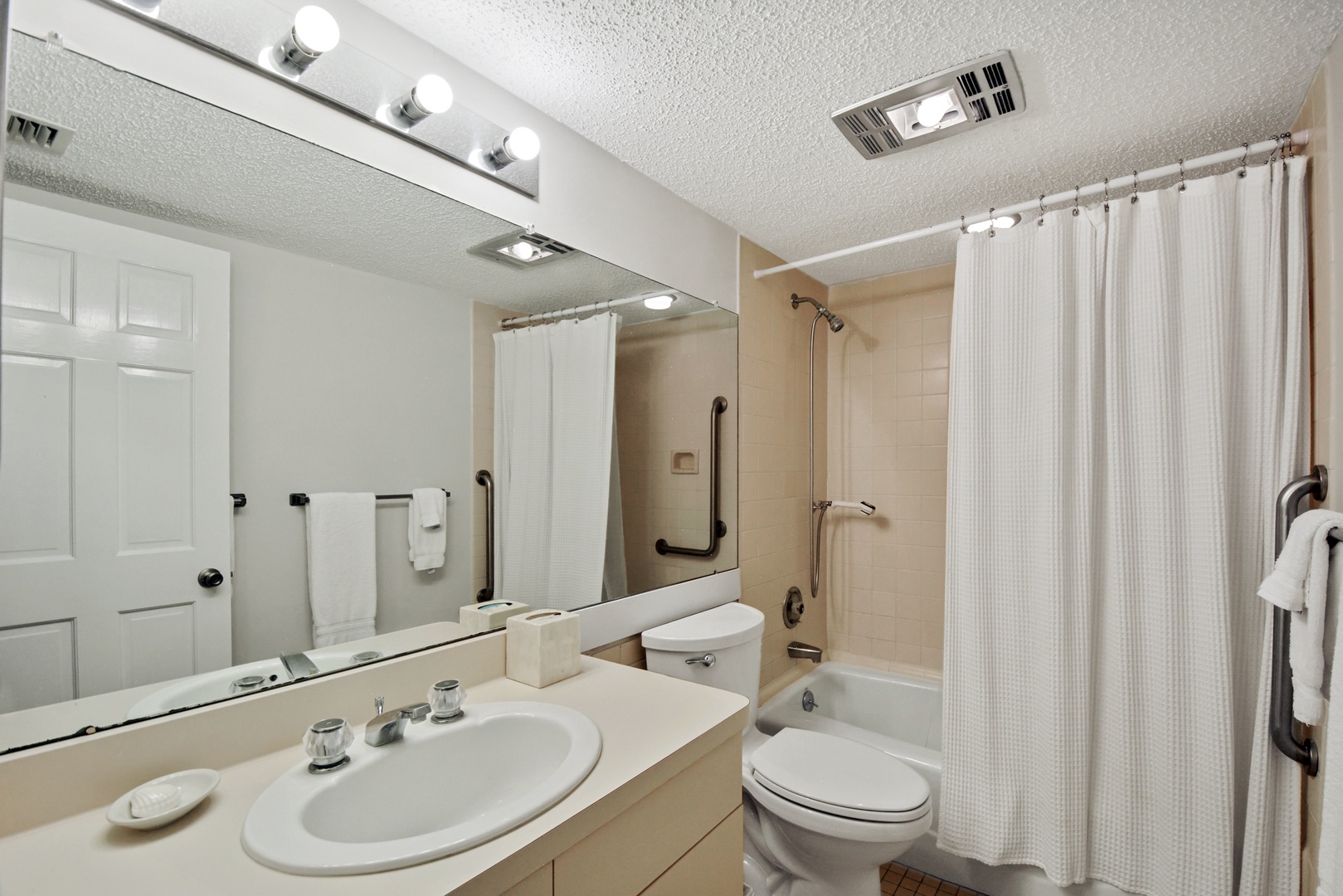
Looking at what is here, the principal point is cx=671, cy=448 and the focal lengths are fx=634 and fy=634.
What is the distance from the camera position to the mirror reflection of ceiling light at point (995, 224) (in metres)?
1.91

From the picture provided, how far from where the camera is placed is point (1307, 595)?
1.24 m

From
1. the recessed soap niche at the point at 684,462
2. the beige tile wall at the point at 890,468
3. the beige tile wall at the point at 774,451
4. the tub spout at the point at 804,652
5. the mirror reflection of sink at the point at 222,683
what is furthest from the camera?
the beige tile wall at the point at 890,468

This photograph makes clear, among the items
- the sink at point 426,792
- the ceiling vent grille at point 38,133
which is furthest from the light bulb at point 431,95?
the sink at point 426,792

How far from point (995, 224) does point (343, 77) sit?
5.98 feet

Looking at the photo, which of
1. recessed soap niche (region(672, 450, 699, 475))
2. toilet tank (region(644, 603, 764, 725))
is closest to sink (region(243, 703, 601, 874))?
toilet tank (region(644, 603, 764, 725))

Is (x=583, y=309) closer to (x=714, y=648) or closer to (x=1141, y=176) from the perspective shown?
(x=714, y=648)

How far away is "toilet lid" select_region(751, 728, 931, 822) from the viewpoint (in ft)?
5.14

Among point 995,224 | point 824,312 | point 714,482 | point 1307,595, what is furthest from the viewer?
point 824,312

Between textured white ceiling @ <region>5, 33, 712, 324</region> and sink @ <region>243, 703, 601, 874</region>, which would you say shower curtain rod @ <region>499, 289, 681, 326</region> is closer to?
textured white ceiling @ <region>5, 33, 712, 324</region>

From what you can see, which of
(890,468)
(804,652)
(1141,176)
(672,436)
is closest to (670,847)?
(672,436)

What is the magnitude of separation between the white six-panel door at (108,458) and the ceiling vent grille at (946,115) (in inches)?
55.5

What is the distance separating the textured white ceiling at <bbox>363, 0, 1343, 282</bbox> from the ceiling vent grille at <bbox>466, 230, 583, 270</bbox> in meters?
0.33

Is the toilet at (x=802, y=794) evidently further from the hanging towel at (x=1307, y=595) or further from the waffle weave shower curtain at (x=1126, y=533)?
the hanging towel at (x=1307, y=595)

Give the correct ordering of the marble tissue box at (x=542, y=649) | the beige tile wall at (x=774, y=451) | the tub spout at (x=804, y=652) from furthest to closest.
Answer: the tub spout at (x=804, y=652), the beige tile wall at (x=774, y=451), the marble tissue box at (x=542, y=649)
